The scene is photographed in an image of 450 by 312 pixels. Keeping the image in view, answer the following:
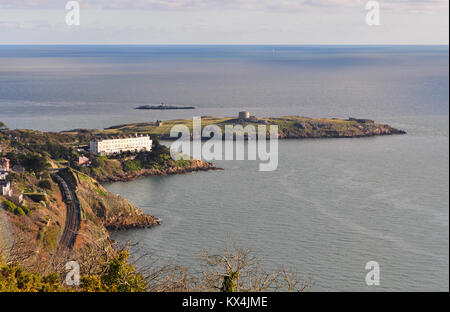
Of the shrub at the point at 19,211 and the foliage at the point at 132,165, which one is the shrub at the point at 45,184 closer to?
the shrub at the point at 19,211

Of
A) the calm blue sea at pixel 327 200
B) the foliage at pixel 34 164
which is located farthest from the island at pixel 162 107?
the foliage at pixel 34 164

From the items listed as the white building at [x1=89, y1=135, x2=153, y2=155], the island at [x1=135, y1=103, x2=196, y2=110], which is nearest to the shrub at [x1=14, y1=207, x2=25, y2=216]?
the white building at [x1=89, y1=135, x2=153, y2=155]

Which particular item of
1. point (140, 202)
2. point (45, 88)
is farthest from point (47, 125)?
point (45, 88)

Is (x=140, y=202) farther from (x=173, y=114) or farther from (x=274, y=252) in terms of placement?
(x=173, y=114)

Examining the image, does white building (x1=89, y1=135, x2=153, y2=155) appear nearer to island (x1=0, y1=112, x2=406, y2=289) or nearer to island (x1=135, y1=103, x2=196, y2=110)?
island (x1=0, y1=112, x2=406, y2=289)

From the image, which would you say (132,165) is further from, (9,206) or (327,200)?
(9,206)
